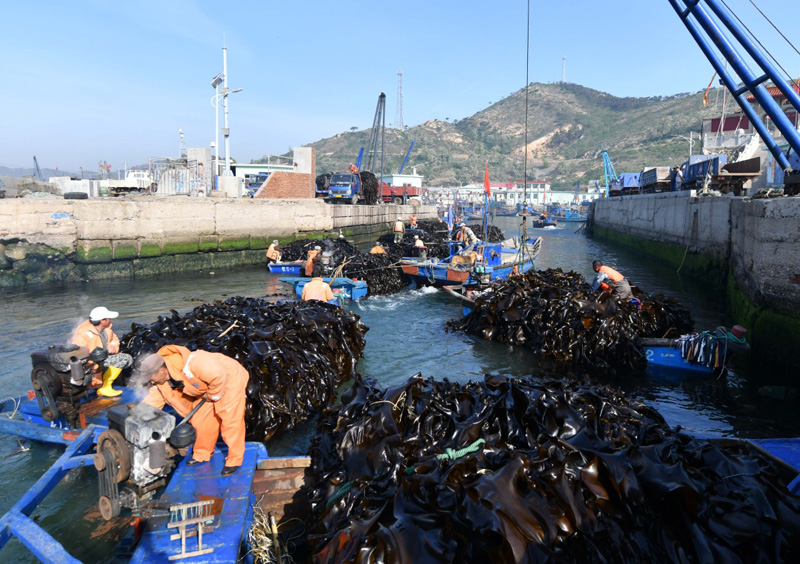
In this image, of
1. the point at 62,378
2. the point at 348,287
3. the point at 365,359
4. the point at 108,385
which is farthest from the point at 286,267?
the point at 62,378

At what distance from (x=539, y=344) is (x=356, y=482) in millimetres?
7526

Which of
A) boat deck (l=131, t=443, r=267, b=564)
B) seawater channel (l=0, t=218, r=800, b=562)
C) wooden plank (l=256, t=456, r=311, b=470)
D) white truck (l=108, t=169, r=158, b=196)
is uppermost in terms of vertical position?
white truck (l=108, t=169, r=158, b=196)

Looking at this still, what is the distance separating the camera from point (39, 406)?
5.89 m

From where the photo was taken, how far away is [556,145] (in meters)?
172

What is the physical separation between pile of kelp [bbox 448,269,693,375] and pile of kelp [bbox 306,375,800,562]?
519 centimetres

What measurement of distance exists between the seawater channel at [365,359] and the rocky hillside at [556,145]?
11245 centimetres

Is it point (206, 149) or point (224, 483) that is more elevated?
point (206, 149)

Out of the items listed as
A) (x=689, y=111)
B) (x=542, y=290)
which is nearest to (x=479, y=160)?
(x=689, y=111)

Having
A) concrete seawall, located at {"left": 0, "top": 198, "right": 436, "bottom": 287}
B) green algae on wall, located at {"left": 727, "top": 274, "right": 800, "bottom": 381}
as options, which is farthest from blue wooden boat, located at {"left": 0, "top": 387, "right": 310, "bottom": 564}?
concrete seawall, located at {"left": 0, "top": 198, "right": 436, "bottom": 287}

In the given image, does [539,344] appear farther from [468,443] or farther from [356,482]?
[356,482]

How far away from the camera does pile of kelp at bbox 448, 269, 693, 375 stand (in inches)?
393

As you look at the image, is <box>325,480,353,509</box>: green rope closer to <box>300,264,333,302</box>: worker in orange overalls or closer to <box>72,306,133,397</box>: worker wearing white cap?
<box>72,306,133,397</box>: worker wearing white cap

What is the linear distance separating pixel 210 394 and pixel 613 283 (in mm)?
9522

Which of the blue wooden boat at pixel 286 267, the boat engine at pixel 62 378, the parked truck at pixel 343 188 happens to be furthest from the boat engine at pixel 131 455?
the parked truck at pixel 343 188
